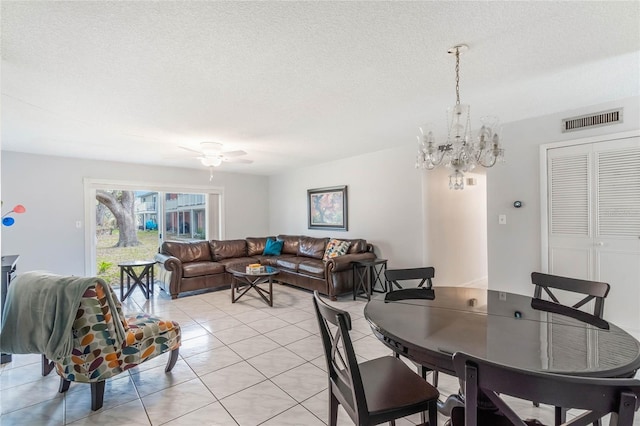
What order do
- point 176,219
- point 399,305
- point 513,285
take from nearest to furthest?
point 399,305 → point 513,285 → point 176,219

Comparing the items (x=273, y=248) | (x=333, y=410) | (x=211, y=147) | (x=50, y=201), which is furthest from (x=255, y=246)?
(x=333, y=410)

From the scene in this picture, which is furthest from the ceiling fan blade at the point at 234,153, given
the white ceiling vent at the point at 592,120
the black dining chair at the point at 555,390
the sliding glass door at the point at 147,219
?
the black dining chair at the point at 555,390

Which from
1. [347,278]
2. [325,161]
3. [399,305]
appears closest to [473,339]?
[399,305]

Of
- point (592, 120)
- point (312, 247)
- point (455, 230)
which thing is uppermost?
point (592, 120)

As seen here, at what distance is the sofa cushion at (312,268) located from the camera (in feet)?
15.7

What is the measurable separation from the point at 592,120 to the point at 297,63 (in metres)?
3.10

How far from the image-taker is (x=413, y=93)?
2695 millimetres

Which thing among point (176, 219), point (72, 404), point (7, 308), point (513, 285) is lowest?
point (72, 404)

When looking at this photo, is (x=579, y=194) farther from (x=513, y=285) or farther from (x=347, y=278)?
(x=347, y=278)

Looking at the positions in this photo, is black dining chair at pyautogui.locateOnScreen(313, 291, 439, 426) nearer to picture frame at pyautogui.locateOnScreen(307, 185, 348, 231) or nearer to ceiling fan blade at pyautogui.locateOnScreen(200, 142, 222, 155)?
ceiling fan blade at pyautogui.locateOnScreen(200, 142, 222, 155)

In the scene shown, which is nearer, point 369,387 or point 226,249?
point 369,387

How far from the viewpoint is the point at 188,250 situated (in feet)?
18.2

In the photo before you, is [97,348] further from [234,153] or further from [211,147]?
[234,153]

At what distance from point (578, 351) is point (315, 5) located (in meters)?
2.04
